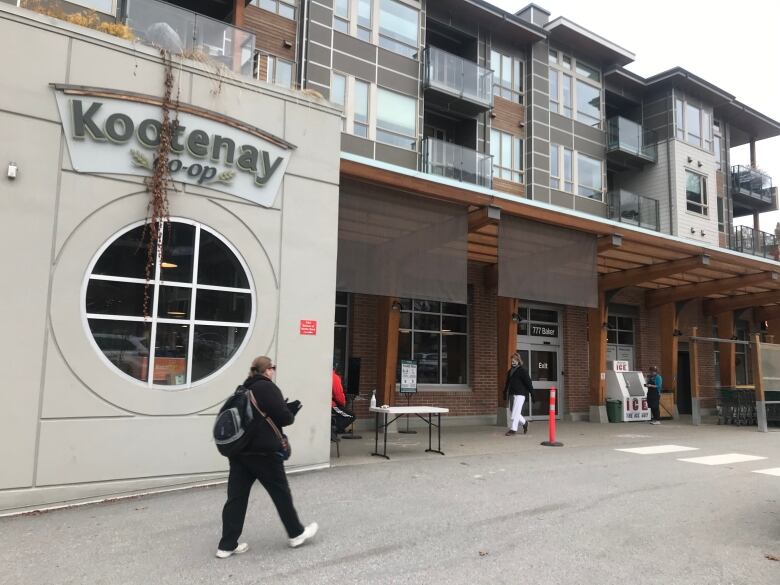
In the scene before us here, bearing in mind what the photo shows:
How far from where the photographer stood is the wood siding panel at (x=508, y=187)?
20016 mm

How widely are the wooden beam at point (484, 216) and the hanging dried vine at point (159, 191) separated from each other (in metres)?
6.06

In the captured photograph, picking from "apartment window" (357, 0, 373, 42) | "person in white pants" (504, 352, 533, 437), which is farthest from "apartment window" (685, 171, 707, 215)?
"person in white pants" (504, 352, 533, 437)

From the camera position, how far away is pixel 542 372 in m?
17.7

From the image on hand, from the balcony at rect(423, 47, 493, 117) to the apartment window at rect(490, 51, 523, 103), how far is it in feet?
3.88

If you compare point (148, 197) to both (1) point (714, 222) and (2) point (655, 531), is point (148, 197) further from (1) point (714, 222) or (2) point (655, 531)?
(1) point (714, 222)

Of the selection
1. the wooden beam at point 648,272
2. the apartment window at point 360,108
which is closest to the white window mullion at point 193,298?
the apartment window at point 360,108

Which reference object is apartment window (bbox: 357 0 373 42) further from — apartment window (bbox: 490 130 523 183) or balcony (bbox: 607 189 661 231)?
balcony (bbox: 607 189 661 231)

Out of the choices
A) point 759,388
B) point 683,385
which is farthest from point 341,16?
point 683,385

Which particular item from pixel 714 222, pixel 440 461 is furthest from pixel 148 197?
pixel 714 222

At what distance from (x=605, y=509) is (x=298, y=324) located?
4.58 meters

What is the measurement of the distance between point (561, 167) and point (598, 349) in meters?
7.61

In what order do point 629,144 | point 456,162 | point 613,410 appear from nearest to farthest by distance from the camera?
point 613,410 < point 456,162 < point 629,144

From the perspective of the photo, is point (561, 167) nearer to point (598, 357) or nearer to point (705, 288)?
point (705, 288)

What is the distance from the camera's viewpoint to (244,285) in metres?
8.16
